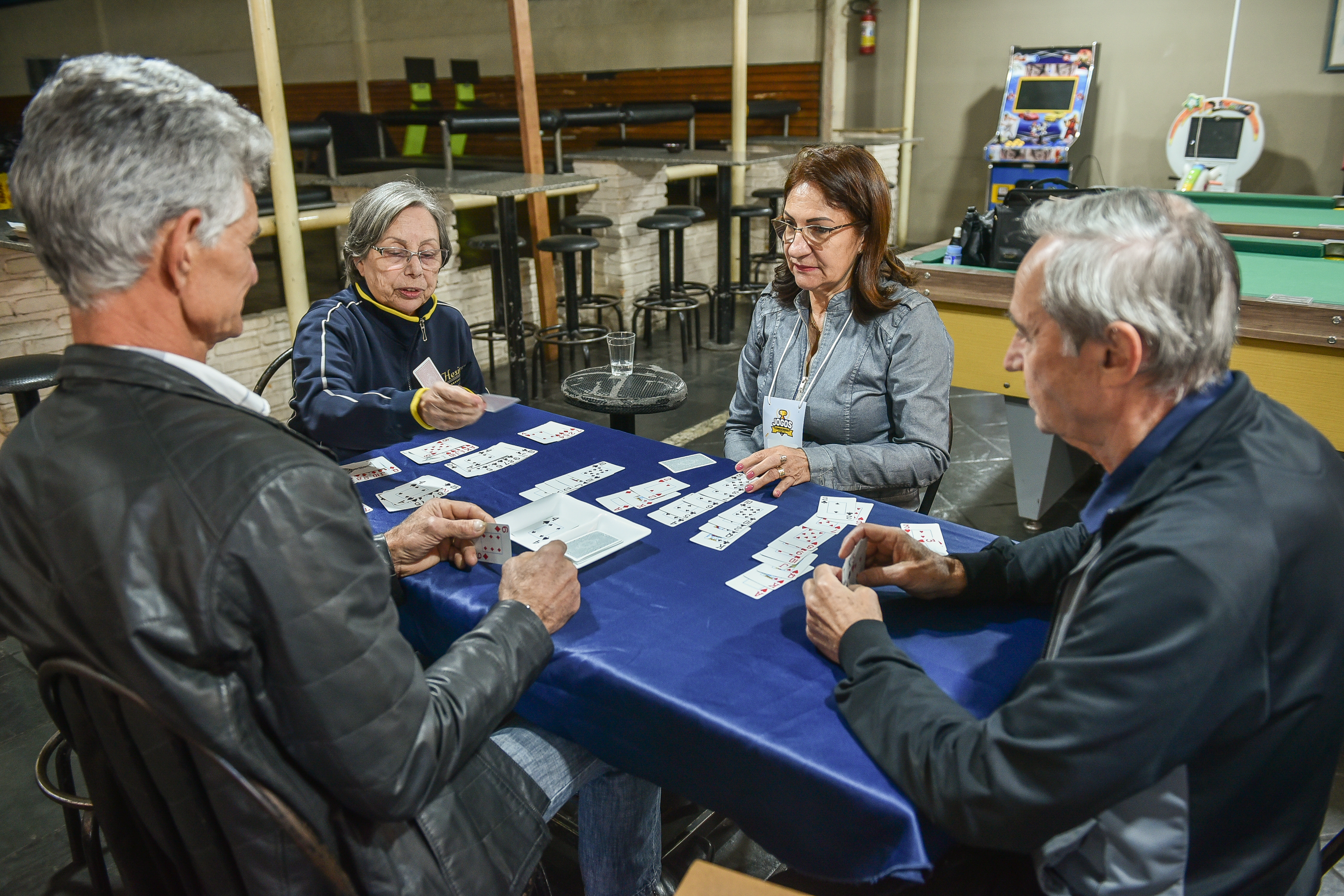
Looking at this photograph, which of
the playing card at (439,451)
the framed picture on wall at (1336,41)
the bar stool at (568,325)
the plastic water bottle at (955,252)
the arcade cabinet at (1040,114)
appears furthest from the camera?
the arcade cabinet at (1040,114)

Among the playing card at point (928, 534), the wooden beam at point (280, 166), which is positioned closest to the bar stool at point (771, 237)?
the wooden beam at point (280, 166)

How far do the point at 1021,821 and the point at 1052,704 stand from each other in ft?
0.48

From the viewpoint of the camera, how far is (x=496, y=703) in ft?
4.07

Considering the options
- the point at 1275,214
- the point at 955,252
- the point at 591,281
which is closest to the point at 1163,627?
the point at 955,252

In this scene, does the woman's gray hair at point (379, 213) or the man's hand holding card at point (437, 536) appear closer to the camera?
the man's hand holding card at point (437, 536)

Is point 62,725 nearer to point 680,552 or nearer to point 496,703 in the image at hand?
point 496,703

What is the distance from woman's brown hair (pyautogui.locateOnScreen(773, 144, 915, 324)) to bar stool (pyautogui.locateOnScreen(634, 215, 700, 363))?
3691 millimetres

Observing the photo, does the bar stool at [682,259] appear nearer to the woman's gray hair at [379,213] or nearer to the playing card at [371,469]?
the woman's gray hair at [379,213]

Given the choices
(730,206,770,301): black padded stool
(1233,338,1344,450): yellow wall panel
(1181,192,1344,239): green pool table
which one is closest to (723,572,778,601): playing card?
(1233,338,1344,450): yellow wall panel

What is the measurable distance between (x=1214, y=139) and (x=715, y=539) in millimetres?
7173

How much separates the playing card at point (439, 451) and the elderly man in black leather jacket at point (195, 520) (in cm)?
115

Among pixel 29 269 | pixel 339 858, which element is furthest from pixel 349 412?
pixel 29 269

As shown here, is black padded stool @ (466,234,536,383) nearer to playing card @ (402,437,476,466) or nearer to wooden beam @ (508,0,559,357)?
wooden beam @ (508,0,559,357)

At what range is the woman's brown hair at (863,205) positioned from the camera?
2.29 metres
